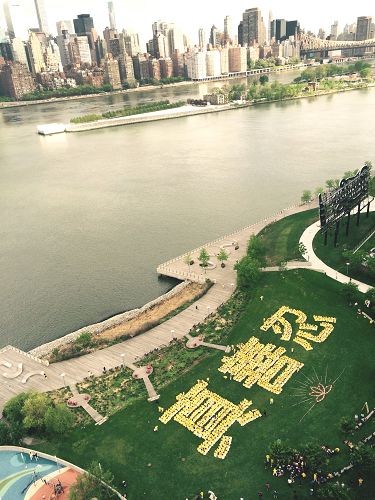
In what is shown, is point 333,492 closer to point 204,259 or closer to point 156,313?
point 156,313

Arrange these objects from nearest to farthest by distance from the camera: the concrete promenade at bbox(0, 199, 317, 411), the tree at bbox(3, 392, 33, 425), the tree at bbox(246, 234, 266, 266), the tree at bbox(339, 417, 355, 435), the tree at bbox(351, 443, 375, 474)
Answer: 1. the tree at bbox(351, 443, 375, 474)
2. the tree at bbox(339, 417, 355, 435)
3. the tree at bbox(3, 392, 33, 425)
4. the concrete promenade at bbox(0, 199, 317, 411)
5. the tree at bbox(246, 234, 266, 266)

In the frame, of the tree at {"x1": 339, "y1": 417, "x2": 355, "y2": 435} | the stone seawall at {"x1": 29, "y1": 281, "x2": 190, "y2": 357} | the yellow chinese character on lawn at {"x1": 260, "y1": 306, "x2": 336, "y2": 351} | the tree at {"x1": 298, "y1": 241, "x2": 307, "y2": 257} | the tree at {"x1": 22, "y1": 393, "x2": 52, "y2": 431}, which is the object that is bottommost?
the stone seawall at {"x1": 29, "y1": 281, "x2": 190, "y2": 357}

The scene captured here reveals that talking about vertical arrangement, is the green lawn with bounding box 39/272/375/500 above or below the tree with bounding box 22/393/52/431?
below

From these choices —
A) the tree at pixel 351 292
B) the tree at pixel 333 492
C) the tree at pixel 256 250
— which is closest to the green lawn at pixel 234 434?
the tree at pixel 333 492

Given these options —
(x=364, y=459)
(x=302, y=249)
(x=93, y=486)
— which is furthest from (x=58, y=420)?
(x=302, y=249)

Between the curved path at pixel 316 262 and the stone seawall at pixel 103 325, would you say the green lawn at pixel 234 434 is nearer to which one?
the curved path at pixel 316 262

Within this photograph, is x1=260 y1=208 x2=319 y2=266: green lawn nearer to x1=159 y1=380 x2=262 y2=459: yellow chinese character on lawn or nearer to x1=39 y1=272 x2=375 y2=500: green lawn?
x1=39 y1=272 x2=375 y2=500: green lawn

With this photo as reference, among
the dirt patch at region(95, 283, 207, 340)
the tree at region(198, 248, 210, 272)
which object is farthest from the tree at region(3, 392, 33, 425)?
the tree at region(198, 248, 210, 272)
